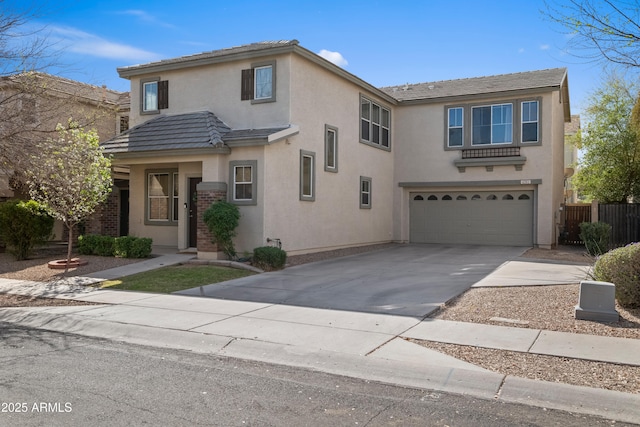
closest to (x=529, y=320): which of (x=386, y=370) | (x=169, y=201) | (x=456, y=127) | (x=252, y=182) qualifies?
(x=386, y=370)

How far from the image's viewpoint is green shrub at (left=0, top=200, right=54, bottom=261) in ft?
52.7

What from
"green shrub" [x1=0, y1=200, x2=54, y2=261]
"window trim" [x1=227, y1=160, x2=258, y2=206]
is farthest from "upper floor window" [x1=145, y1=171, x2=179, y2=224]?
"green shrub" [x1=0, y1=200, x2=54, y2=261]

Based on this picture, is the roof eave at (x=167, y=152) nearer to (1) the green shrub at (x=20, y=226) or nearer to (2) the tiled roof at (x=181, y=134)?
(2) the tiled roof at (x=181, y=134)

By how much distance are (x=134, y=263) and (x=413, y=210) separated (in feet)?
42.1

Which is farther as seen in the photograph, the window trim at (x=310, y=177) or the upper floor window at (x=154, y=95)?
the upper floor window at (x=154, y=95)

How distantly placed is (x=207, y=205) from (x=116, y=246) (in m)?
3.17

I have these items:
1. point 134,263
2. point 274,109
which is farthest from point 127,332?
point 274,109

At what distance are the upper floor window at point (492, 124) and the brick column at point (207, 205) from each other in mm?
11418

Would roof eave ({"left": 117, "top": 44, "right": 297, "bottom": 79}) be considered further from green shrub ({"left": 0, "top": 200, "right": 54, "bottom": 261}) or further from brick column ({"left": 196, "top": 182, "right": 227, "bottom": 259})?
green shrub ({"left": 0, "top": 200, "right": 54, "bottom": 261})

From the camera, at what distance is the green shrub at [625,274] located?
851 centimetres

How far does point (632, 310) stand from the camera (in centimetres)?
861

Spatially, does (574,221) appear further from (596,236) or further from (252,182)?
(252,182)

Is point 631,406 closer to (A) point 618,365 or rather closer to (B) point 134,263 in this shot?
(A) point 618,365

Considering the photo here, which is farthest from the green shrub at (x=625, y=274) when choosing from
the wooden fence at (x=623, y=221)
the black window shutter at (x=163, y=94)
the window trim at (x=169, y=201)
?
the black window shutter at (x=163, y=94)
